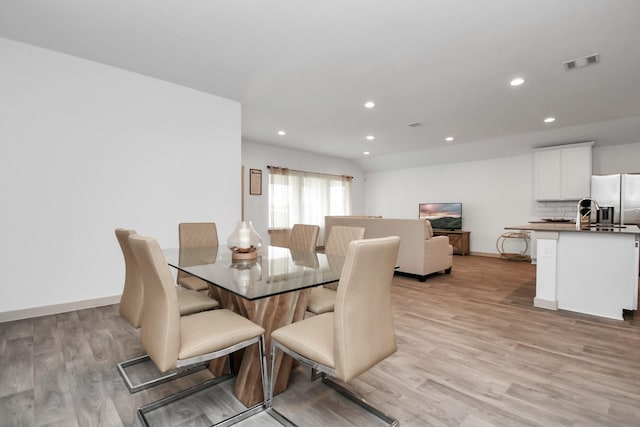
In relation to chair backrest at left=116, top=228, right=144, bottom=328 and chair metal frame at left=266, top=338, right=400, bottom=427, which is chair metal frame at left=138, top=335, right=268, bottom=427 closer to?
chair metal frame at left=266, top=338, right=400, bottom=427

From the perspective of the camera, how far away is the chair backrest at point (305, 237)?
3.02 metres

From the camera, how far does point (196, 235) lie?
3270 mm

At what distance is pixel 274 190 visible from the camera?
7164 millimetres

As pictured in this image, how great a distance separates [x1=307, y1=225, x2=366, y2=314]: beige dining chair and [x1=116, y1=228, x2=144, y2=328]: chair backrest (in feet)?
3.42

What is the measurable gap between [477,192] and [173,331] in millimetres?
7813

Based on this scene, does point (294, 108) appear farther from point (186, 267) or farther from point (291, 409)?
point (291, 409)

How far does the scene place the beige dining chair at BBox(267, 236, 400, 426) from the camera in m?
1.26

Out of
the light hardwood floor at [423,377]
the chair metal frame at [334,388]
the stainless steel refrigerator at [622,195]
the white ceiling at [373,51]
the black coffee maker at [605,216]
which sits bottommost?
the light hardwood floor at [423,377]

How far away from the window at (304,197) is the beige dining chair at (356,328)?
5712 mm

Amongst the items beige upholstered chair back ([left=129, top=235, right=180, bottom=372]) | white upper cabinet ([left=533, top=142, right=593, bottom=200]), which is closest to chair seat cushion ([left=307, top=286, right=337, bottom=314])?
A: beige upholstered chair back ([left=129, top=235, right=180, bottom=372])

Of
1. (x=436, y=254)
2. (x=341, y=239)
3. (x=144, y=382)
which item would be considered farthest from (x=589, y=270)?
(x=144, y=382)

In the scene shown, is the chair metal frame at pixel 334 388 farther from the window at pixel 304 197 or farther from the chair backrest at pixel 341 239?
the window at pixel 304 197

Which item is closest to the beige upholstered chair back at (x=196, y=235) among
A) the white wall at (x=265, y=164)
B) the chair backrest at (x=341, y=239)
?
the chair backrest at (x=341, y=239)

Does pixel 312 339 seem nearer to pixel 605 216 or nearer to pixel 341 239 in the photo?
pixel 341 239
